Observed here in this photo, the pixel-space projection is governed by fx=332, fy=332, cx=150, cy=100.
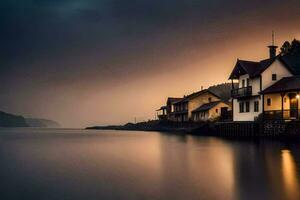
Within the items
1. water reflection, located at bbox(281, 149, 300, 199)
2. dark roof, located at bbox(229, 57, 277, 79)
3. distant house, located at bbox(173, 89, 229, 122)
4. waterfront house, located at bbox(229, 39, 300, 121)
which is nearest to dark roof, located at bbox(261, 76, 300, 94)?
waterfront house, located at bbox(229, 39, 300, 121)

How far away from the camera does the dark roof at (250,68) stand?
48.5 meters

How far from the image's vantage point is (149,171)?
20844mm

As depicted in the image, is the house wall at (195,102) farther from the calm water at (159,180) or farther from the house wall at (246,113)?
the calm water at (159,180)

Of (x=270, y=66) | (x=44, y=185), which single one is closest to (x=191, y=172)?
(x=44, y=185)

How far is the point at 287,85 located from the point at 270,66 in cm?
487

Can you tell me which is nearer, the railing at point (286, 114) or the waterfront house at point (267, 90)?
the railing at point (286, 114)

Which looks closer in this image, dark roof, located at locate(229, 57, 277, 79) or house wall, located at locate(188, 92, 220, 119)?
dark roof, located at locate(229, 57, 277, 79)

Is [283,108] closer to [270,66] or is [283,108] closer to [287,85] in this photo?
[287,85]

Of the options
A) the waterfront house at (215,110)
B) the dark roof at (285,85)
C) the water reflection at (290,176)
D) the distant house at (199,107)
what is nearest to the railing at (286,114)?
the dark roof at (285,85)

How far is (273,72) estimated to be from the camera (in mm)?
48125

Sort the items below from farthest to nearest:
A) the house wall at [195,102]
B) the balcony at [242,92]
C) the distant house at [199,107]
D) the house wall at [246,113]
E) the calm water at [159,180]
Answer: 1. the house wall at [195,102]
2. the distant house at [199,107]
3. the balcony at [242,92]
4. the house wall at [246,113]
5. the calm water at [159,180]

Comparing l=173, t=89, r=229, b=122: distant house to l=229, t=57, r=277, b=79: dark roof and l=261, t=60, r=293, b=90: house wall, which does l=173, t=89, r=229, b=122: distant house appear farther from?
l=261, t=60, r=293, b=90: house wall

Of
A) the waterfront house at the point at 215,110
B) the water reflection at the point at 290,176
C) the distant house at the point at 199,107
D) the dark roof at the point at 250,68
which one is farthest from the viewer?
the distant house at the point at 199,107

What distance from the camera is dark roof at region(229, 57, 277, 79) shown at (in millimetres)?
48469
